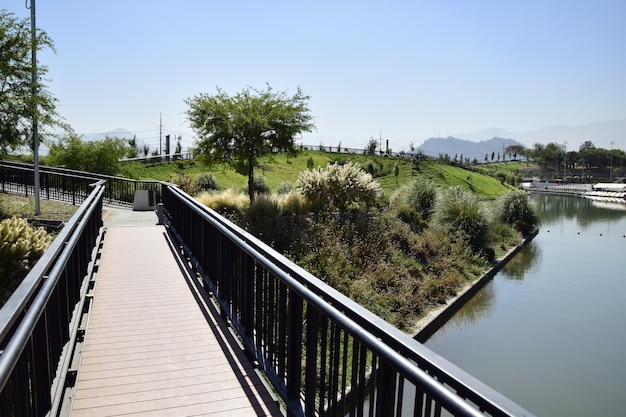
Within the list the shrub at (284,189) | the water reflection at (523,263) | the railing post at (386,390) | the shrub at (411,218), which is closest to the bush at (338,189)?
the shrub at (411,218)

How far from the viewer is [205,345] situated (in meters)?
4.74

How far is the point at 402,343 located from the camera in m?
2.08

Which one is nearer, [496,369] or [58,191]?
[496,369]

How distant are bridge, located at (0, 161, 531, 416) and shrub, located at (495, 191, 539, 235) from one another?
2419cm

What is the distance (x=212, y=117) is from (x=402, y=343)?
1863 centimetres

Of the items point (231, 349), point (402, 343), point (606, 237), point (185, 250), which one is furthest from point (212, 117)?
point (606, 237)

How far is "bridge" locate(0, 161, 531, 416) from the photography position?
7.02 ft

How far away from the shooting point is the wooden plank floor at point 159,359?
3.57 metres

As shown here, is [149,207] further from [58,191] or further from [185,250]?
[185,250]

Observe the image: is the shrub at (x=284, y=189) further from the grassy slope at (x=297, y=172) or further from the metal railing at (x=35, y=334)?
the metal railing at (x=35, y=334)

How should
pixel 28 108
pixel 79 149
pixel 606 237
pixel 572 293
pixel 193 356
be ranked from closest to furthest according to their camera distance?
1. pixel 193 356
2. pixel 28 108
3. pixel 572 293
4. pixel 79 149
5. pixel 606 237

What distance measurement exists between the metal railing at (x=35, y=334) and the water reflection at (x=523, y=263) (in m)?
16.9

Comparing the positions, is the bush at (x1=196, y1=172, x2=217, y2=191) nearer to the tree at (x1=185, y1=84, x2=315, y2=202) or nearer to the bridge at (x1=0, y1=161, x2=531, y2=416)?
the tree at (x1=185, y1=84, x2=315, y2=202)

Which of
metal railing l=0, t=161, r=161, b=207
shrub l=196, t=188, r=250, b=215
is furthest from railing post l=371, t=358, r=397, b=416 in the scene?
metal railing l=0, t=161, r=161, b=207
